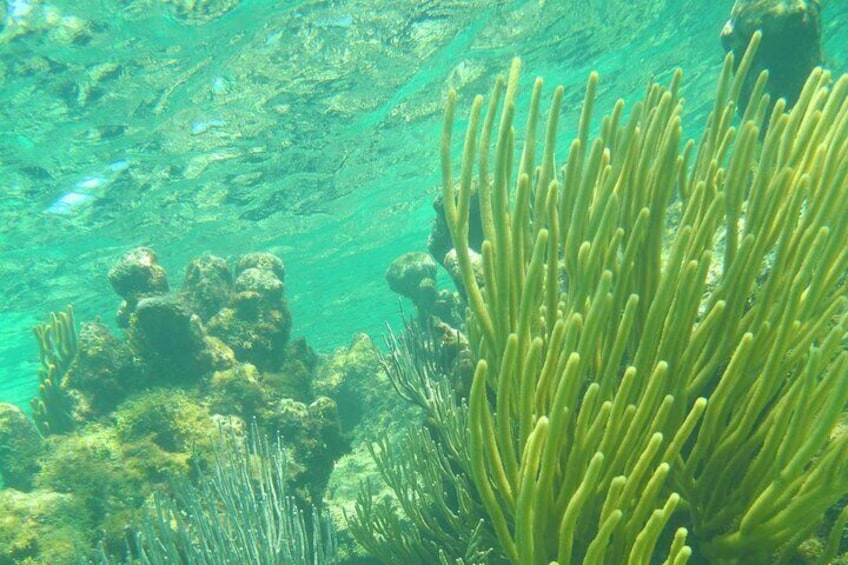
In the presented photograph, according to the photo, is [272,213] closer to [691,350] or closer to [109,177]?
[109,177]

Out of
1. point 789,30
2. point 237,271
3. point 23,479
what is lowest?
point 23,479

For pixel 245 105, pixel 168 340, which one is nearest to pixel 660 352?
pixel 168 340

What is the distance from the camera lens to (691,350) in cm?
200

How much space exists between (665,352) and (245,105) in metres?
12.5

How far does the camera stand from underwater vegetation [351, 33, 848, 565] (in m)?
1.68

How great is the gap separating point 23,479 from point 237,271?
4774mm

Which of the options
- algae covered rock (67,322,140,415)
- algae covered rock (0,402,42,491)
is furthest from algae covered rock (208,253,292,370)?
algae covered rock (0,402,42,491)

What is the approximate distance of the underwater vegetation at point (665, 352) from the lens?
5.53 ft

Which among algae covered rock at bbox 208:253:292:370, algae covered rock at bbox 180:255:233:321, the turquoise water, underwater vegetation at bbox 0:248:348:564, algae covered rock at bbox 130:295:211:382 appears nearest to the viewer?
underwater vegetation at bbox 0:248:348:564

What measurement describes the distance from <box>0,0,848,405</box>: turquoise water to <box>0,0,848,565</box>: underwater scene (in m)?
0.08

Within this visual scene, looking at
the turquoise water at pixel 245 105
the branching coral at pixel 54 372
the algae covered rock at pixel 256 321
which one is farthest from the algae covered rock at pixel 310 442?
the turquoise water at pixel 245 105

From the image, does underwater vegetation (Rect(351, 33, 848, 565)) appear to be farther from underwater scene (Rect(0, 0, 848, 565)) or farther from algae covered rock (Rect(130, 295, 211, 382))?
algae covered rock (Rect(130, 295, 211, 382))

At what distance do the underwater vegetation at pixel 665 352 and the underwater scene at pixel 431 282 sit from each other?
0.05ft

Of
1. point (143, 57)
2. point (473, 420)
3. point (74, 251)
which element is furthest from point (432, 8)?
point (74, 251)
